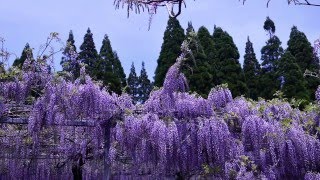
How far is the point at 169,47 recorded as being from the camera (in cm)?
2334

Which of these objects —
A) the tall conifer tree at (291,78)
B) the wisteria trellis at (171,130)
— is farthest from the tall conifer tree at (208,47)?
the wisteria trellis at (171,130)

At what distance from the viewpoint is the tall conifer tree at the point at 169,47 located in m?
22.9

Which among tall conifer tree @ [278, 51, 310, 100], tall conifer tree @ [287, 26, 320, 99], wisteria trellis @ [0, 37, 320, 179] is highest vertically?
tall conifer tree @ [287, 26, 320, 99]

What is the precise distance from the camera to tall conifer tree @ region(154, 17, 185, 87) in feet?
75.0

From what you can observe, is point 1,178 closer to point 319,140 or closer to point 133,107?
point 133,107

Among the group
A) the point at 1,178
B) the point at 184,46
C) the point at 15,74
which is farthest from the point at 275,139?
the point at 1,178

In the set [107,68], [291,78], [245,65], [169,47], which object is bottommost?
[291,78]

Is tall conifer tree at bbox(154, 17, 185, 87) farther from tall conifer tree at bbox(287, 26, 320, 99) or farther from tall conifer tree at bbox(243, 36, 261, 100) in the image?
tall conifer tree at bbox(287, 26, 320, 99)

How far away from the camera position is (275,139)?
912cm

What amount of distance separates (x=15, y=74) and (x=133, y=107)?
2323 millimetres

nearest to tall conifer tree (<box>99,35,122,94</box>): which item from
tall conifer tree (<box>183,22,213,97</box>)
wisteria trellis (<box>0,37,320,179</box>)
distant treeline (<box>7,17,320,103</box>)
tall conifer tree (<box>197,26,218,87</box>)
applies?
distant treeline (<box>7,17,320,103</box>)

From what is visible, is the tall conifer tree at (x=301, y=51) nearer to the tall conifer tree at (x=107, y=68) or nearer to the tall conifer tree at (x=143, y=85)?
the tall conifer tree at (x=143, y=85)

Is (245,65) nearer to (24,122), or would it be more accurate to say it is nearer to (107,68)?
(107,68)

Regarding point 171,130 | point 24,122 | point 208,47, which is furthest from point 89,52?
point 171,130
